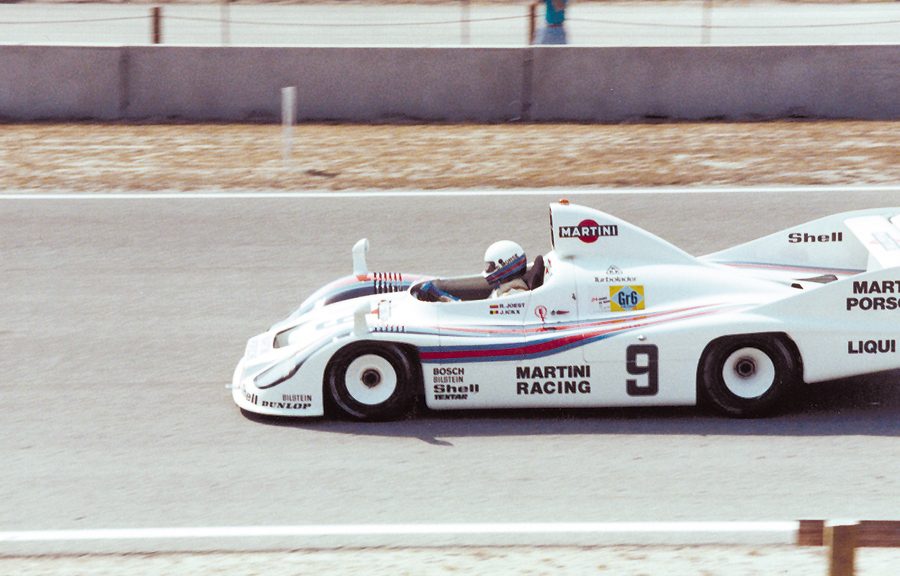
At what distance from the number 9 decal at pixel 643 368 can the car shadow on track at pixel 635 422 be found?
0.71 feet

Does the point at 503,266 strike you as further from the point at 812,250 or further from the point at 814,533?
the point at 814,533

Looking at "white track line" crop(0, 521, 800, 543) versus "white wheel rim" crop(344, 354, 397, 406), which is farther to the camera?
"white wheel rim" crop(344, 354, 397, 406)

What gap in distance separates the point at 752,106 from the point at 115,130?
7.79m

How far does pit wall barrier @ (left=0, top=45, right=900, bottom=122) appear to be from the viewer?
1658 cm

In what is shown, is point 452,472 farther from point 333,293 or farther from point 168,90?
point 168,90

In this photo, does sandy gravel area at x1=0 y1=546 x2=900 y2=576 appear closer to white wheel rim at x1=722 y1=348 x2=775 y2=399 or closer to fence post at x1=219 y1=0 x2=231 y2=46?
white wheel rim at x1=722 y1=348 x2=775 y2=399

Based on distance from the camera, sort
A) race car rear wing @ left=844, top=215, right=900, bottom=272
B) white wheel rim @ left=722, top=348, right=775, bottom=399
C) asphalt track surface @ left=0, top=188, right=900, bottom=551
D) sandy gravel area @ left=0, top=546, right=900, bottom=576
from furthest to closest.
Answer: race car rear wing @ left=844, top=215, right=900, bottom=272, white wheel rim @ left=722, top=348, right=775, bottom=399, asphalt track surface @ left=0, top=188, right=900, bottom=551, sandy gravel area @ left=0, top=546, right=900, bottom=576

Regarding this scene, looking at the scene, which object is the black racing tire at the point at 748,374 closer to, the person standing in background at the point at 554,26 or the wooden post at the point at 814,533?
the wooden post at the point at 814,533

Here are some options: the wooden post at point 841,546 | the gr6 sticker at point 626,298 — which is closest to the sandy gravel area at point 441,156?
the gr6 sticker at point 626,298

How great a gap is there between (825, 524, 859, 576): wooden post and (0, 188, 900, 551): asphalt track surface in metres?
1.95

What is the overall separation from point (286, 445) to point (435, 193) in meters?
6.29

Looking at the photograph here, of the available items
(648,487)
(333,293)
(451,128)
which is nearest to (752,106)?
(451,128)

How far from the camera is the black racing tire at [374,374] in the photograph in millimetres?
8336

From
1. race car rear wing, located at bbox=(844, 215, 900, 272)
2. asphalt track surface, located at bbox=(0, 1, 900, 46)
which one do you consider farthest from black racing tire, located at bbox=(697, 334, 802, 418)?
asphalt track surface, located at bbox=(0, 1, 900, 46)
